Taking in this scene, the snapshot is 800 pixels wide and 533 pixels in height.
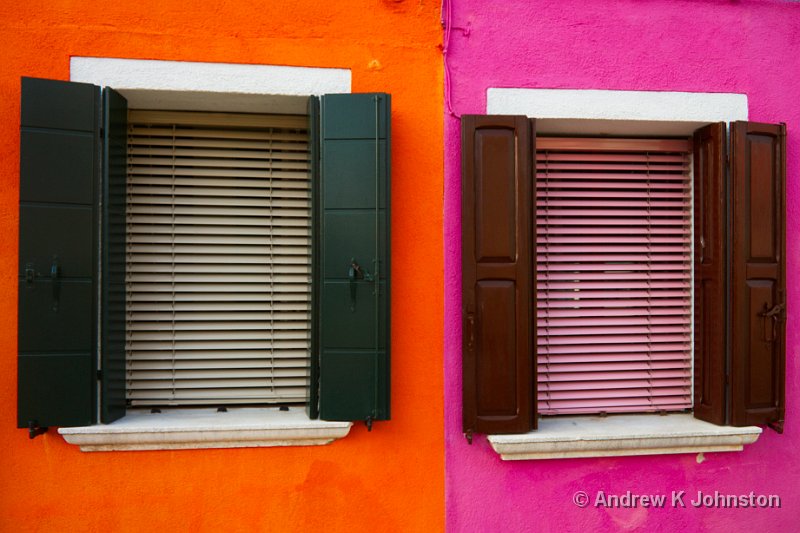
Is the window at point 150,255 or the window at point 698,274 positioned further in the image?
the window at point 698,274

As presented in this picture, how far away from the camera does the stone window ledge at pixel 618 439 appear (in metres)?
3.15

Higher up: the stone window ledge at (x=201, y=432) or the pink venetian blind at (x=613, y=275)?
the pink venetian blind at (x=613, y=275)

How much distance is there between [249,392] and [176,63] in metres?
1.98

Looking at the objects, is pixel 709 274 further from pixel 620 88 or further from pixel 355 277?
pixel 355 277

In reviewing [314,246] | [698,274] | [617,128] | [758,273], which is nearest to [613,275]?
[698,274]

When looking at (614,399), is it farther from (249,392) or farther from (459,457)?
(249,392)

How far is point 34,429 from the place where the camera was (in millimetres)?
2889

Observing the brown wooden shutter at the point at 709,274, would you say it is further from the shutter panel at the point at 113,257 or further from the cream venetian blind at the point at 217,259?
the shutter panel at the point at 113,257

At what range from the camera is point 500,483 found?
327cm

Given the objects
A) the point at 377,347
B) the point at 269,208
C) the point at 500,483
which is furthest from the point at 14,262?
the point at 500,483

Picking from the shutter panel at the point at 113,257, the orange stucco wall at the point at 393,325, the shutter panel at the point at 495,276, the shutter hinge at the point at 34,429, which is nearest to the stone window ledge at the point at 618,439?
the shutter panel at the point at 495,276

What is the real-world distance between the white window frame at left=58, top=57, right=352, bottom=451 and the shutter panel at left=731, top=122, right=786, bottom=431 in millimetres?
2383

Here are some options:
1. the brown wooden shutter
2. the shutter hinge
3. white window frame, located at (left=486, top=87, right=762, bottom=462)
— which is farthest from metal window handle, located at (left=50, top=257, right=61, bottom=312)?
the brown wooden shutter

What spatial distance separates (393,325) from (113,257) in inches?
63.9
